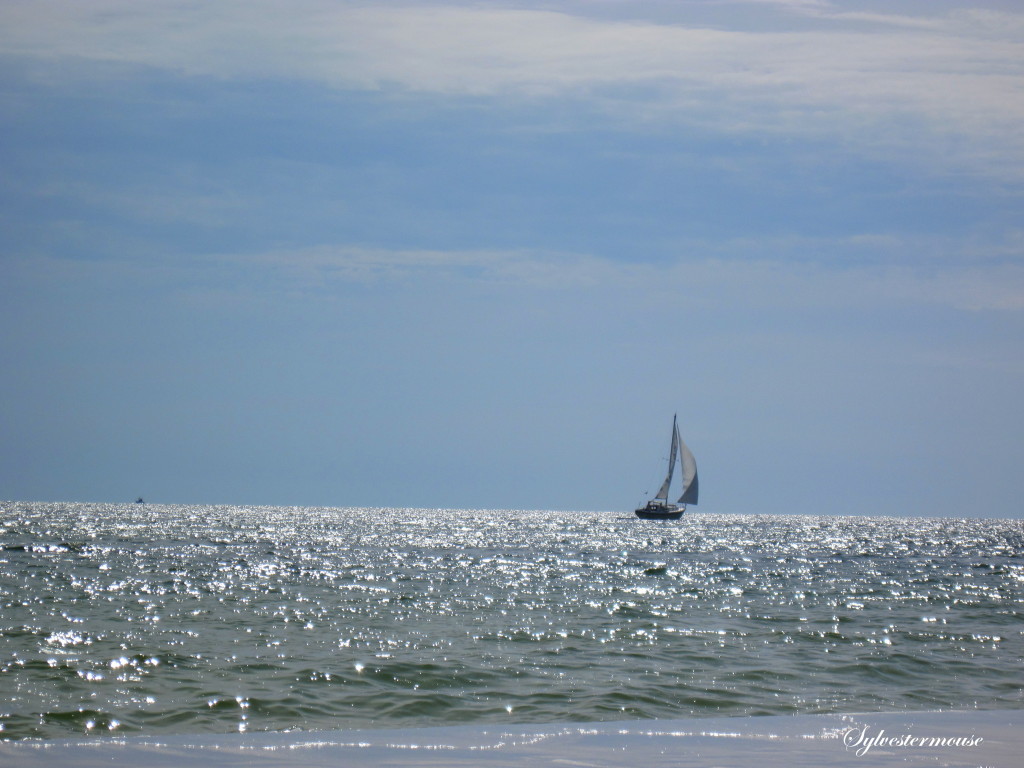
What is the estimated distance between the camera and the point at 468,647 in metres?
19.9

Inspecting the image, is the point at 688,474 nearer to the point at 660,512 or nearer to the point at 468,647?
the point at 660,512

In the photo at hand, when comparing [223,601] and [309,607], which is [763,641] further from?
[223,601]

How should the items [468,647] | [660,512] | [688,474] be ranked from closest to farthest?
[468,647]
[688,474]
[660,512]

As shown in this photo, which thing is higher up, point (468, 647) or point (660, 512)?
point (468, 647)

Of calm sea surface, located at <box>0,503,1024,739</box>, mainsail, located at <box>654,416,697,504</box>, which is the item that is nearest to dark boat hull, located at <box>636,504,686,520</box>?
mainsail, located at <box>654,416,697,504</box>

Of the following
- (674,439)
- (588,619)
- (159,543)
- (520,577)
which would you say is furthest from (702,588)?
(674,439)

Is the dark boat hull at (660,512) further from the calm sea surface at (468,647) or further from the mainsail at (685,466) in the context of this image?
Answer: the calm sea surface at (468,647)

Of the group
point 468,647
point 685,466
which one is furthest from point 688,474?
point 468,647

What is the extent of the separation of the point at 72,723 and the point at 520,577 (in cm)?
2979

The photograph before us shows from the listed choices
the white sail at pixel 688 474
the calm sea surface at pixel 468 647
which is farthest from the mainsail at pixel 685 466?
Result: the calm sea surface at pixel 468 647

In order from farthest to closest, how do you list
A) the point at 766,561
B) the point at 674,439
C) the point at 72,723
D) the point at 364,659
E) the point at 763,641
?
the point at 674,439
the point at 766,561
the point at 763,641
the point at 364,659
the point at 72,723

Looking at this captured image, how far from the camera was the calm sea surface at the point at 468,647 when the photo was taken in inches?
551

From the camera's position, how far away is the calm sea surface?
45.9ft

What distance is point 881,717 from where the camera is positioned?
11445mm
